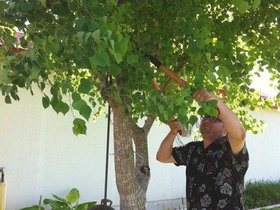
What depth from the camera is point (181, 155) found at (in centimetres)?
375

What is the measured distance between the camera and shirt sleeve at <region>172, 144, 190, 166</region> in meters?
3.71

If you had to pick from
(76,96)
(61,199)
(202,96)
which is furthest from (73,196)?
(76,96)

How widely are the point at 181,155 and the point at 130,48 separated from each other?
1708mm

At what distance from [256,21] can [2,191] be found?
13.5ft

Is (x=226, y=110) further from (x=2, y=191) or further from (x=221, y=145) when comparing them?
(x=2, y=191)

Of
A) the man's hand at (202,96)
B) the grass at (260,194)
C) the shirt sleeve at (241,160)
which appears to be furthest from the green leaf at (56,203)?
the grass at (260,194)

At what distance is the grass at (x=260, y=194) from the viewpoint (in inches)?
410

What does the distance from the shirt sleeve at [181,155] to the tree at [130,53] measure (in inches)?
11.5

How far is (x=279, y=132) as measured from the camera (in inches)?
538

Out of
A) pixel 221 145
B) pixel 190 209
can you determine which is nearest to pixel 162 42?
pixel 221 145

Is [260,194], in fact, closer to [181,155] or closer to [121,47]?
[181,155]

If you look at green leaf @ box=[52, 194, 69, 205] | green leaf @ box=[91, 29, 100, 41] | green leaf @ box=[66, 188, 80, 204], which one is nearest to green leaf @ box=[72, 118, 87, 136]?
green leaf @ box=[91, 29, 100, 41]

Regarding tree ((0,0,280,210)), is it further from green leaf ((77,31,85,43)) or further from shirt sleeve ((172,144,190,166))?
shirt sleeve ((172,144,190,166))

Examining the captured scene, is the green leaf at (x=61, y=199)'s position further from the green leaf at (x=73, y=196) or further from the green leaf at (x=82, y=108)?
the green leaf at (x=82, y=108)
